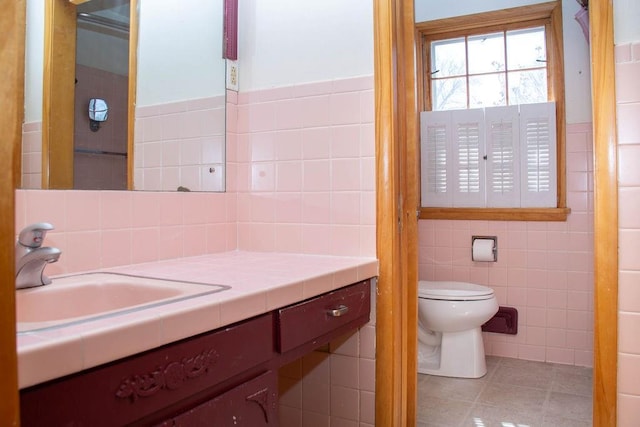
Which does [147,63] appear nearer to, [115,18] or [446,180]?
[115,18]

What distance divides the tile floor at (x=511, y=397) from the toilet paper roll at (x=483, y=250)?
627 mm

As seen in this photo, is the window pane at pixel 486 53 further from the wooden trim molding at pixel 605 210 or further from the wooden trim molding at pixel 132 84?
the wooden trim molding at pixel 132 84

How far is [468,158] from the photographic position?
10.1 ft

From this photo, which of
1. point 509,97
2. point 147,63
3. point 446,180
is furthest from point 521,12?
point 147,63

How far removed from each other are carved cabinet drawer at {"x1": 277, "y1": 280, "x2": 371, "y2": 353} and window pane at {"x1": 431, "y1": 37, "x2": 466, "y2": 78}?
222cm

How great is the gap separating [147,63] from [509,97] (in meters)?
2.35

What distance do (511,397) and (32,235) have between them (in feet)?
7.48

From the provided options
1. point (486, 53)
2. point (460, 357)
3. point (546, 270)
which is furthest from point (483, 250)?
point (486, 53)

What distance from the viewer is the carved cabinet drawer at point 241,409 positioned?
0.82 meters

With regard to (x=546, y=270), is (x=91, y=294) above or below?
above

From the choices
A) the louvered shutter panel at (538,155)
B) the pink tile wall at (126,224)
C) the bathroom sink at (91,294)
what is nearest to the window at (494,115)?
the louvered shutter panel at (538,155)

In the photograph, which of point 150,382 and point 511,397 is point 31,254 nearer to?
point 150,382

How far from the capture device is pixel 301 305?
44.1 inches

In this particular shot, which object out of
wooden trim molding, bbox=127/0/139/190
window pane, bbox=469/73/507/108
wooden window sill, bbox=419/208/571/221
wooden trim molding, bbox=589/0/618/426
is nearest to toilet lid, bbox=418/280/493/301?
wooden window sill, bbox=419/208/571/221
